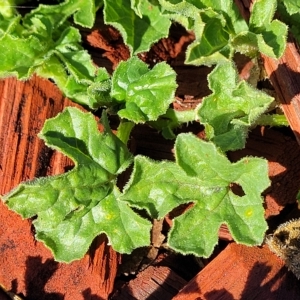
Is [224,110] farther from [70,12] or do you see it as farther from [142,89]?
[70,12]

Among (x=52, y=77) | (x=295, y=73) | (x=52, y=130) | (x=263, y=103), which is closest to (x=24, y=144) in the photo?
(x=52, y=130)

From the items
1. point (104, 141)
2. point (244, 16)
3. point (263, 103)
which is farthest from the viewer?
point (244, 16)

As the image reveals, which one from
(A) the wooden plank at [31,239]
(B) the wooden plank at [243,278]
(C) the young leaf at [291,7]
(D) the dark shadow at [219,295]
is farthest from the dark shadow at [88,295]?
(C) the young leaf at [291,7]

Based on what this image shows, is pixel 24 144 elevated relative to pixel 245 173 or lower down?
lower down

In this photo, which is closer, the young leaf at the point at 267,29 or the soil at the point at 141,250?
the young leaf at the point at 267,29

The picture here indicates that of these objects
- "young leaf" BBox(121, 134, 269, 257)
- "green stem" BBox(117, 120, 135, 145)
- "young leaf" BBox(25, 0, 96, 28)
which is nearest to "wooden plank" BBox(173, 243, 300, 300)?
"young leaf" BBox(121, 134, 269, 257)

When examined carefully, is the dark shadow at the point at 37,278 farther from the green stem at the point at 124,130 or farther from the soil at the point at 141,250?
the green stem at the point at 124,130

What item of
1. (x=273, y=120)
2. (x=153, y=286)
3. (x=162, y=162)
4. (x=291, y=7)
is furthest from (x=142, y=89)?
(x=153, y=286)

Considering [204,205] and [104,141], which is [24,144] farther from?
[204,205]
